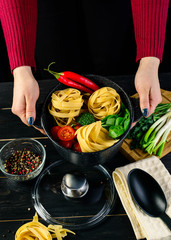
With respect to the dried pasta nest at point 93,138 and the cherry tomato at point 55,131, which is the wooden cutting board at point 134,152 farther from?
the cherry tomato at point 55,131

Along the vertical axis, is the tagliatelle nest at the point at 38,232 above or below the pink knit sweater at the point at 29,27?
below

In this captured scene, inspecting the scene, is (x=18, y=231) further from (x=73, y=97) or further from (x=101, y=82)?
(x=101, y=82)

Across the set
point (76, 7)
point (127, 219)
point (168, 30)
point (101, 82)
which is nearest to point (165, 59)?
point (168, 30)

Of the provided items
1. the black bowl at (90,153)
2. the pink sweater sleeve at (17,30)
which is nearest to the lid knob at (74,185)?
the black bowl at (90,153)

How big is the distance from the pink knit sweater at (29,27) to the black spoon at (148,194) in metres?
0.63

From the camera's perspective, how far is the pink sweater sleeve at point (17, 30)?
131cm

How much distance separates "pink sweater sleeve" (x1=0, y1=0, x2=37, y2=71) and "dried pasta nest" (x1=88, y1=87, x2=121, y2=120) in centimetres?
40

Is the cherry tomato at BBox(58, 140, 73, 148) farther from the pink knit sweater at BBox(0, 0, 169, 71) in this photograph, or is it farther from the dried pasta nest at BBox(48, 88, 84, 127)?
the pink knit sweater at BBox(0, 0, 169, 71)

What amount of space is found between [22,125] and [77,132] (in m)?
0.52

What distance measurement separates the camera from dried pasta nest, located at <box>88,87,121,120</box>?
3.96 ft

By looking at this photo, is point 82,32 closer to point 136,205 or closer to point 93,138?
point 93,138

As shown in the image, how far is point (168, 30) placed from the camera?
2332 mm

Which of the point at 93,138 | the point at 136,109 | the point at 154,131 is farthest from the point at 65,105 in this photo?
the point at 154,131

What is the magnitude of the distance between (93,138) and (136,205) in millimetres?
353
